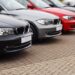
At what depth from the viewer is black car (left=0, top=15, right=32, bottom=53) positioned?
6.73 metres

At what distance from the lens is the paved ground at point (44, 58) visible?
6.43m

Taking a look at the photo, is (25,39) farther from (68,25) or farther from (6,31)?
(68,25)

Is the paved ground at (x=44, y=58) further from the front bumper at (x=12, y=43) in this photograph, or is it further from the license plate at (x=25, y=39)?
the license plate at (x=25, y=39)

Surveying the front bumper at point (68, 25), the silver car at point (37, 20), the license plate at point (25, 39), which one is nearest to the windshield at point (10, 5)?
the silver car at point (37, 20)

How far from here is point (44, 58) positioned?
291 inches

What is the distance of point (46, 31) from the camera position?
929 cm

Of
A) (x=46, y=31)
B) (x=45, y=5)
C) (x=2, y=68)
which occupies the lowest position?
(x=2, y=68)

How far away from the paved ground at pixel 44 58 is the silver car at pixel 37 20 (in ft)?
1.28

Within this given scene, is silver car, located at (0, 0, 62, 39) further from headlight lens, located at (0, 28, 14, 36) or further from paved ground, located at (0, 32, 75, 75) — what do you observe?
headlight lens, located at (0, 28, 14, 36)

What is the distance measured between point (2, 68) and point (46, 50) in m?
2.32

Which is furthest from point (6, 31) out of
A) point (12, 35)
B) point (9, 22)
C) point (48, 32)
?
point (48, 32)

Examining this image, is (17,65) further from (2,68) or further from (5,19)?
(5,19)

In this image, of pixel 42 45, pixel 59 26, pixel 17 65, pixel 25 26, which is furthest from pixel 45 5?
pixel 17 65

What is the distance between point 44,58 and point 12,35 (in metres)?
1.10
